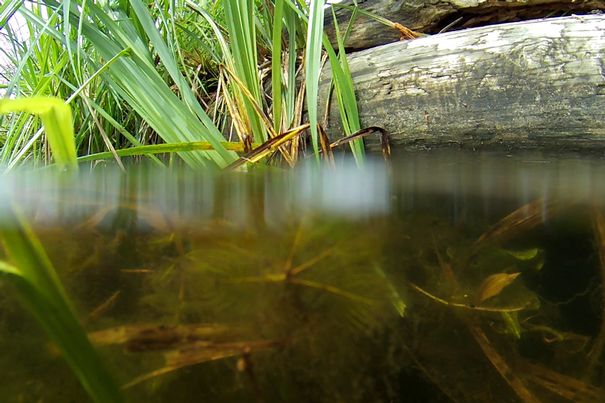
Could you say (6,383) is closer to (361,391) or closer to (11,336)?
(11,336)

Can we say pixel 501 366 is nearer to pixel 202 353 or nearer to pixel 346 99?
pixel 202 353

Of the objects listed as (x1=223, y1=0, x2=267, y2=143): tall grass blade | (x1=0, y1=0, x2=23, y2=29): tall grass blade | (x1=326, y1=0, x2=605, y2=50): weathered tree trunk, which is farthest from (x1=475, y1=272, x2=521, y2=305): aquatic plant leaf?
(x1=326, y1=0, x2=605, y2=50): weathered tree trunk

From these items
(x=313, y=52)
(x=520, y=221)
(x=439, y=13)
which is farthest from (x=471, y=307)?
(x=439, y=13)

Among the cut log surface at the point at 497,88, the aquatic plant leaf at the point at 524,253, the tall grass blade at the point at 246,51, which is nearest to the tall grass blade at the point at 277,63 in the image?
the tall grass blade at the point at 246,51

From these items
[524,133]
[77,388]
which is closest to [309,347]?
[77,388]

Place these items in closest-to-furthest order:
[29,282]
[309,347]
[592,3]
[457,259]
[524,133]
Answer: [29,282]
[309,347]
[457,259]
[524,133]
[592,3]

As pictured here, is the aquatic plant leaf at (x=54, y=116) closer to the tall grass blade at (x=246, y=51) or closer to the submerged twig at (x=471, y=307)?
the submerged twig at (x=471, y=307)
